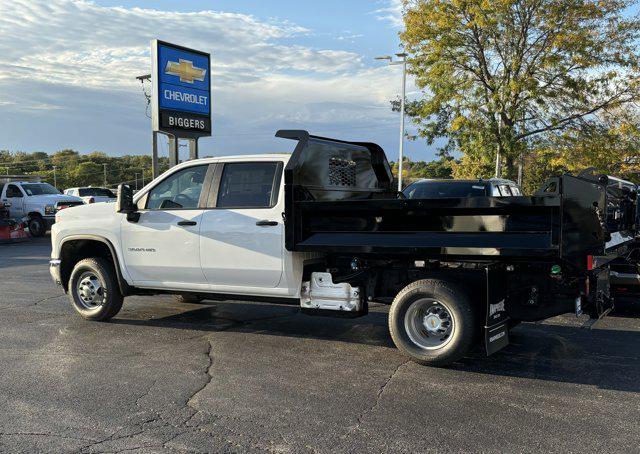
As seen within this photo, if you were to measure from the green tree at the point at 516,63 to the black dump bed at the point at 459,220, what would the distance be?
1477 centimetres

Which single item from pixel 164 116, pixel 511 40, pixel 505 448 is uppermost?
pixel 511 40

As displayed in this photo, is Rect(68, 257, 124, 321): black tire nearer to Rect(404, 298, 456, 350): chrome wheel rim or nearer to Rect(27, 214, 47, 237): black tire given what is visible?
Rect(404, 298, 456, 350): chrome wheel rim

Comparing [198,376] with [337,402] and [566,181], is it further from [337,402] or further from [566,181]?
[566,181]

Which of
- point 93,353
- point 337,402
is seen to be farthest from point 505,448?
point 93,353

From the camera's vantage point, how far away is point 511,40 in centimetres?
2002

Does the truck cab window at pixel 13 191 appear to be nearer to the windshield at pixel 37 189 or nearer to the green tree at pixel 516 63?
the windshield at pixel 37 189

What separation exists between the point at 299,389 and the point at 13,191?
798 inches

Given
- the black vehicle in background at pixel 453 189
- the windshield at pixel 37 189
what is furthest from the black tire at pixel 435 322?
the windshield at pixel 37 189

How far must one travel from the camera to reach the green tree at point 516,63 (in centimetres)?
1930

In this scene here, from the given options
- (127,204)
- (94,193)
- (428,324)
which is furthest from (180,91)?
(428,324)

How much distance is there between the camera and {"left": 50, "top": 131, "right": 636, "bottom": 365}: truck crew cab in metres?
4.92

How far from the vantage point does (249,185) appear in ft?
20.6

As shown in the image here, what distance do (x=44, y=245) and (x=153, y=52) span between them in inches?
276

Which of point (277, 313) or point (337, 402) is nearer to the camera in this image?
point (337, 402)
